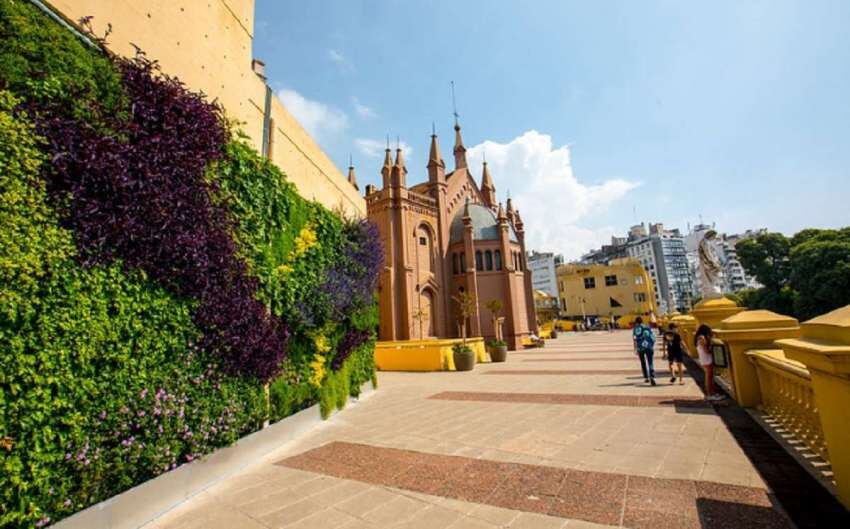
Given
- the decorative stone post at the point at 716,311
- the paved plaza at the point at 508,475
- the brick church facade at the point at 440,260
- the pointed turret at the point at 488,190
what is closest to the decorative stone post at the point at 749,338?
the paved plaza at the point at 508,475

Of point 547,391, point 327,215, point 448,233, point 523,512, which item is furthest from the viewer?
point 448,233

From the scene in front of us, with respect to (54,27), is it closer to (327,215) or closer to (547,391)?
(327,215)

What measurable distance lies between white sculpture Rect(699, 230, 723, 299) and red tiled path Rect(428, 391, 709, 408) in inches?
232

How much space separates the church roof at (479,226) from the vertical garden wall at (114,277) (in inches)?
1027

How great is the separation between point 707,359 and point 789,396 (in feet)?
9.40

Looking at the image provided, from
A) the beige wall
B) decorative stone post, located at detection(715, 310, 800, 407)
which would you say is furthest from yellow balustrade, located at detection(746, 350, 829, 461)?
the beige wall

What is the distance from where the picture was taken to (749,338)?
20.7 feet

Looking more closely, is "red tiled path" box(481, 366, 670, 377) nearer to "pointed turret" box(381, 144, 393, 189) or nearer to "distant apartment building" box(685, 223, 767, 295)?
"pointed turret" box(381, 144, 393, 189)

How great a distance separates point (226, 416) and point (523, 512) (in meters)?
3.99

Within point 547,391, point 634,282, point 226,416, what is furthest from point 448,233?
point 634,282

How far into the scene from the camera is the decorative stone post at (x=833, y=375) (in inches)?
100.0

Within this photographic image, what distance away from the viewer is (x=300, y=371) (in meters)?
7.28

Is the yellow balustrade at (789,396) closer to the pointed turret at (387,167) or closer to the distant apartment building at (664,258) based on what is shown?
the pointed turret at (387,167)

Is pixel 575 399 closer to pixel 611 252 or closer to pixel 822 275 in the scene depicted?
pixel 822 275
